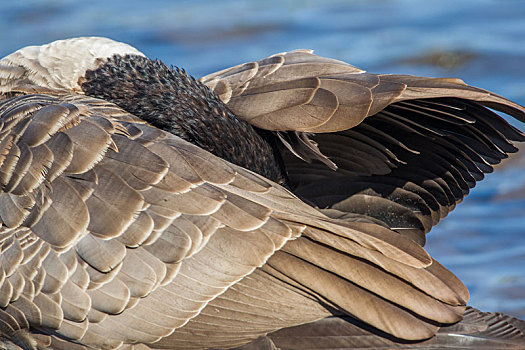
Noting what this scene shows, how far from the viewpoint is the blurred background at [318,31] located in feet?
29.6

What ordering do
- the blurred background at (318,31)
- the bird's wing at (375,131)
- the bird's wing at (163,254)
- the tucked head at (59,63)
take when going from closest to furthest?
the bird's wing at (163,254), the bird's wing at (375,131), the tucked head at (59,63), the blurred background at (318,31)

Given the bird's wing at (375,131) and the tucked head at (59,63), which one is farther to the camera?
the tucked head at (59,63)

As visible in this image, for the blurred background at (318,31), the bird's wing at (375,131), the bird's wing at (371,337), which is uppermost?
the blurred background at (318,31)

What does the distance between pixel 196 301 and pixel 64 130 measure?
1.01 meters

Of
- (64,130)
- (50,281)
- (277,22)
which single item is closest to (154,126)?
(64,130)

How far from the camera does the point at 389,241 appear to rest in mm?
3689

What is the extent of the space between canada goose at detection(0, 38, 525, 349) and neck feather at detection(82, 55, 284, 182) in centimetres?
1

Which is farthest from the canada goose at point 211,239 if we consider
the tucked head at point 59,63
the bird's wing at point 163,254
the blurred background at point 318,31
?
the blurred background at point 318,31

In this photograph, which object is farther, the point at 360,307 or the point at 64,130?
the point at 64,130

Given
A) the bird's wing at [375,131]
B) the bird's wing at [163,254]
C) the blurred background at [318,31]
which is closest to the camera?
the bird's wing at [163,254]

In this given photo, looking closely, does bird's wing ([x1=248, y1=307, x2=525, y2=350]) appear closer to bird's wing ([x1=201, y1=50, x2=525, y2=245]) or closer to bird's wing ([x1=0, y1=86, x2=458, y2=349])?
bird's wing ([x1=0, y1=86, x2=458, y2=349])

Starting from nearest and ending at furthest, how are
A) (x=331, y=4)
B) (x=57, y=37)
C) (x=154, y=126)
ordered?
(x=154, y=126), (x=57, y=37), (x=331, y=4)

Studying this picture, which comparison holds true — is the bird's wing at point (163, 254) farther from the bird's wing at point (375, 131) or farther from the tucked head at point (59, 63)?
the tucked head at point (59, 63)

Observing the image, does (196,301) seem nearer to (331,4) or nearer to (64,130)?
(64,130)
